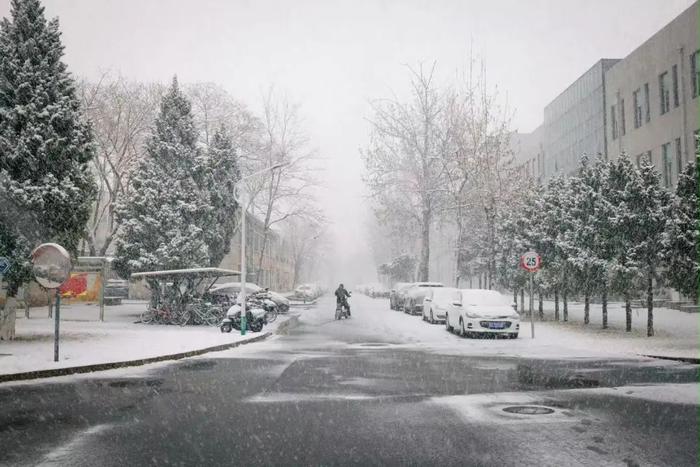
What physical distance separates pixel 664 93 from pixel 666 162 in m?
4.25

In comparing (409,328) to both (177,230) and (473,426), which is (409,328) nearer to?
(177,230)

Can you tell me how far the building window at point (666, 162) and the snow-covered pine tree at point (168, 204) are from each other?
26380 millimetres

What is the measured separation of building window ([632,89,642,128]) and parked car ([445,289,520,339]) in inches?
1005

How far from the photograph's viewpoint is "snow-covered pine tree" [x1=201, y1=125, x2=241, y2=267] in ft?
107

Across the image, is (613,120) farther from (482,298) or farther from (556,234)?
(482,298)

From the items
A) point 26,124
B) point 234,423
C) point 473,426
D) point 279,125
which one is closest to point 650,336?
point 473,426

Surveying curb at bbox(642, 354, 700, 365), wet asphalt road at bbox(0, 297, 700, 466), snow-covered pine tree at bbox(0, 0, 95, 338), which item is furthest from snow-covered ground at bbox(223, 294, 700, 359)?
snow-covered pine tree at bbox(0, 0, 95, 338)

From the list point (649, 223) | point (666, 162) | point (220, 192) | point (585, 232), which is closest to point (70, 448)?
point (649, 223)

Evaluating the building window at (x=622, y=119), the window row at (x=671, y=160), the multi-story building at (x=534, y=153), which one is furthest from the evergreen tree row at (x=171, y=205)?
the multi-story building at (x=534, y=153)

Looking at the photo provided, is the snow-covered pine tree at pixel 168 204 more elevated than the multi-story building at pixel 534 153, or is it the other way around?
the multi-story building at pixel 534 153

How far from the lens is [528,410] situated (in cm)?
845

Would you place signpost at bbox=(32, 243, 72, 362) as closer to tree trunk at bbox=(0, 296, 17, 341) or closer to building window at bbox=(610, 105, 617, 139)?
tree trunk at bbox=(0, 296, 17, 341)

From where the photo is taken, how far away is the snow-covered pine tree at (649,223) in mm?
20125

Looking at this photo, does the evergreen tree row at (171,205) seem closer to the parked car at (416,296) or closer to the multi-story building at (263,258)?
the parked car at (416,296)
